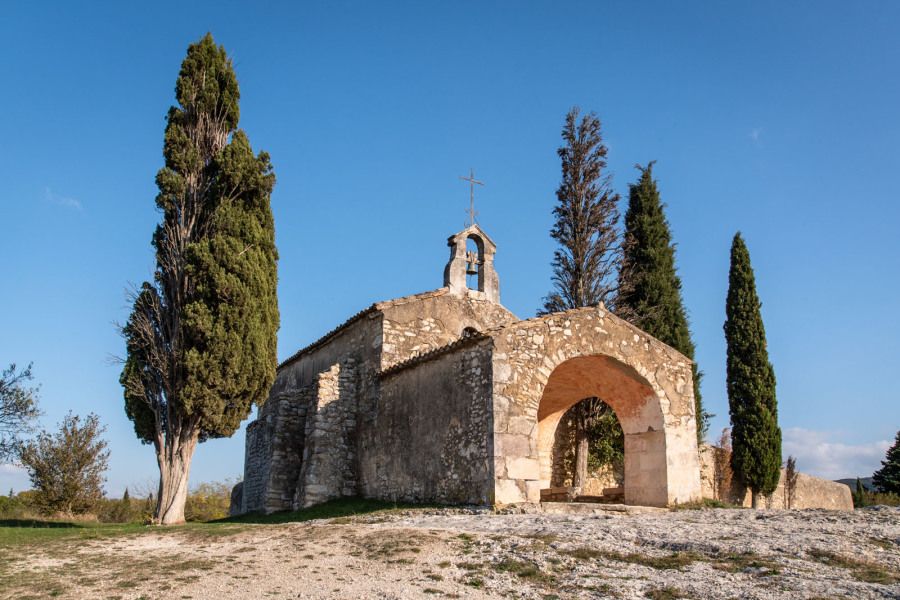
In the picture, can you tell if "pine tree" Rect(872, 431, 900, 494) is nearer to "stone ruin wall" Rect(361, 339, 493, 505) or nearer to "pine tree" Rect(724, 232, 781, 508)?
"pine tree" Rect(724, 232, 781, 508)

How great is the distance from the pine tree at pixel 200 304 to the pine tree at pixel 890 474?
82.1ft

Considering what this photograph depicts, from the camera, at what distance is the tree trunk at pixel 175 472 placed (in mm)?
13797

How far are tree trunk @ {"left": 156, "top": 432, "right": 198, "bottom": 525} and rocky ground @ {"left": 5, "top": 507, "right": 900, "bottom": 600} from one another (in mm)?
3992

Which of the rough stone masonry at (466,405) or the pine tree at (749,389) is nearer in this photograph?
the rough stone masonry at (466,405)

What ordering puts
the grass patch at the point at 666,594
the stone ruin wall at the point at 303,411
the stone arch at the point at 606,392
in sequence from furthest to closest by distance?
the stone ruin wall at the point at 303,411 → the stone arch at the point at 606,392 → the grass patch at the point at 666,594

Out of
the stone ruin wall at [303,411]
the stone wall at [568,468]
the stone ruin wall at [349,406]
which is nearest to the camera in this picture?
the stone ruin wall at [349,406]

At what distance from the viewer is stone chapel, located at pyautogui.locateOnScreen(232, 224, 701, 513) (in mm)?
11867

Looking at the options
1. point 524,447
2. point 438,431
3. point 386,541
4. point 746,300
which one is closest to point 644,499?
point 524,447

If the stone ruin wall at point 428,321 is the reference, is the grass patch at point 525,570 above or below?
below

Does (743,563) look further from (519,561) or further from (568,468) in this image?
(568,468)

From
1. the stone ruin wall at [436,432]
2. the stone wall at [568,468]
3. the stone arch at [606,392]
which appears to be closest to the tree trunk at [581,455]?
the stone wall at [568,468]

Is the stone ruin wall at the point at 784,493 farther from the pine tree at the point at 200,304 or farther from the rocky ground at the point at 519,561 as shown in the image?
the pine tree at the point at 200,304

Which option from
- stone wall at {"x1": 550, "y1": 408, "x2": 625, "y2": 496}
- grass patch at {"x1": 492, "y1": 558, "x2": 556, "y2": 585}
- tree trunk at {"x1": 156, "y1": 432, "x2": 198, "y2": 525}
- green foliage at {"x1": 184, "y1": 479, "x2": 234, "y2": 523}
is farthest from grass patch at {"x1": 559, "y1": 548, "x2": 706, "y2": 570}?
green foliage at {"x1": 184, "y1": 479, "x2": 234, "y2": 523}

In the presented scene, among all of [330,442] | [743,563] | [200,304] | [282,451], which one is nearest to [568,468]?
[330,442]
